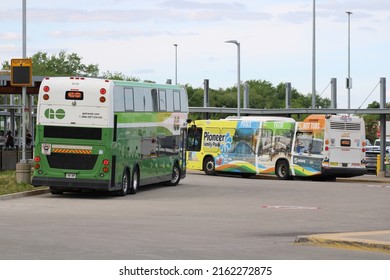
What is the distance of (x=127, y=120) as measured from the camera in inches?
1314

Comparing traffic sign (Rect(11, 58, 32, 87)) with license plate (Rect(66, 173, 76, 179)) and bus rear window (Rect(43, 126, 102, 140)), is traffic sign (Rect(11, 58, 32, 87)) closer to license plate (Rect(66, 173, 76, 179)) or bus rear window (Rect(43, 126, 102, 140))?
bus rear window (Rect(43, 126, 102, 140))

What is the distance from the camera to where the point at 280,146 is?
49.8 metres

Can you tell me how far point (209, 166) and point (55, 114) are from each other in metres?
20.4

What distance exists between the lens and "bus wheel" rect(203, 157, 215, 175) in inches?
2034

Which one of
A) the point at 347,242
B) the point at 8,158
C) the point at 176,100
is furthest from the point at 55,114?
the point at 347,242

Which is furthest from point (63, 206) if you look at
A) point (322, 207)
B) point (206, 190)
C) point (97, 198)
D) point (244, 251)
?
Answer: point (244, 251)

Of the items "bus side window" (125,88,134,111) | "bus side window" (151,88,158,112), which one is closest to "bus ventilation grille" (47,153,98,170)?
"bus side window" (125,88,134,111)

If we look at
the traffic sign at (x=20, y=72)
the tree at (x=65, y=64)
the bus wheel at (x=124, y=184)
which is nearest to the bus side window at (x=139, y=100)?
the bus wheel at (x=124, y=184)

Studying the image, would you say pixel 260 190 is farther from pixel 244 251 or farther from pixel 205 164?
A: pixel 244 251

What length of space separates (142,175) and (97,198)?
12.2ft

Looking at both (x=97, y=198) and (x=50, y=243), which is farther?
(x=97, y=198)

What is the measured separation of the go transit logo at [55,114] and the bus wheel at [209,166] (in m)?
20.2

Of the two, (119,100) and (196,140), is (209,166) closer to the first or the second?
(196,140)

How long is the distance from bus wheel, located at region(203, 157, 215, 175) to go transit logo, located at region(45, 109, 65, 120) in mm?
20239
